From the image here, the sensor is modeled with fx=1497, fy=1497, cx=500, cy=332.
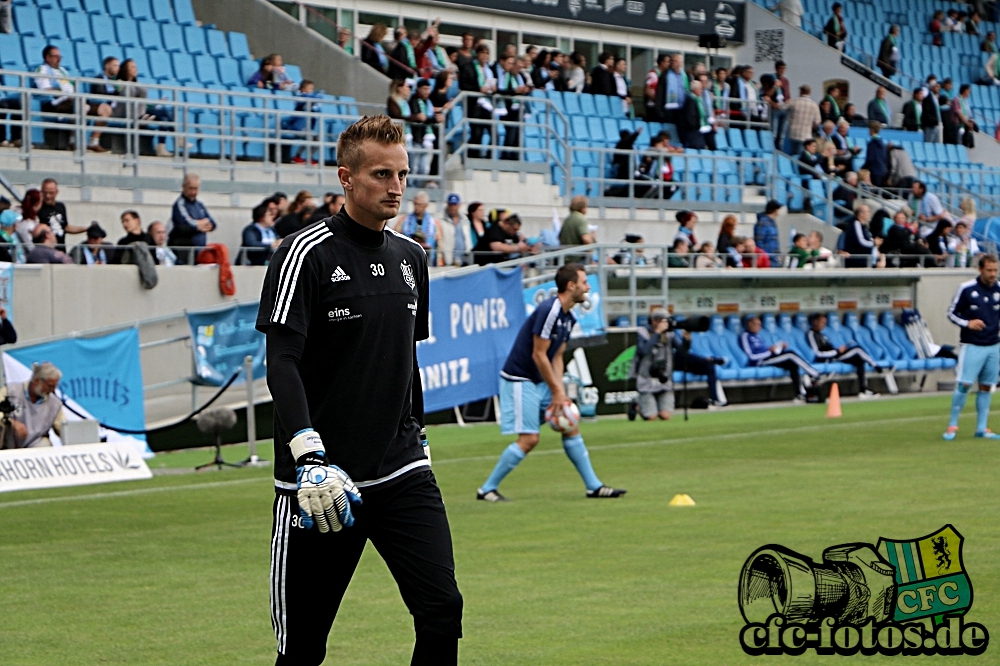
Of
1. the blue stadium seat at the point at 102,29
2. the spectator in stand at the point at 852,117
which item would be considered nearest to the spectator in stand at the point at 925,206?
the spectator in stand at the point at 852,117

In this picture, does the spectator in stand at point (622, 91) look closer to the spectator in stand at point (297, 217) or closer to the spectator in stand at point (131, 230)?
the spectator in stand at point (297, 217)

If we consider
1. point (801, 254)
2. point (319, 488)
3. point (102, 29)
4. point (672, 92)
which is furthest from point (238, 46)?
point (319, 488)

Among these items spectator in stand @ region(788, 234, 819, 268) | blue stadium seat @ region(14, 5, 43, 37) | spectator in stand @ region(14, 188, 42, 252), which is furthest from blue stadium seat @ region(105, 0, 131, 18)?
spectator in stand @ region(788, 234, 819, 268)

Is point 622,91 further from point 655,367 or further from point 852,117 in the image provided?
point 655,367

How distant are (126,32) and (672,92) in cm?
1293

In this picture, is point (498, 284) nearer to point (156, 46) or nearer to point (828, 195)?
point (156, 46)

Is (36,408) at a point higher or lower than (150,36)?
lower

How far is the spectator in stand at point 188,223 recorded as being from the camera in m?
20.8

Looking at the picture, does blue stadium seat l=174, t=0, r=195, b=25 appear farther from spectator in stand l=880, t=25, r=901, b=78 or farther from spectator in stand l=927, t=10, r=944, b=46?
spectator in stand l=927, t=10, r=944, b=46

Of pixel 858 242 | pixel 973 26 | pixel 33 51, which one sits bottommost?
pixel 858 242

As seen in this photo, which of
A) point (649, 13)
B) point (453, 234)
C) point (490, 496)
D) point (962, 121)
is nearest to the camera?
point (490, 496)

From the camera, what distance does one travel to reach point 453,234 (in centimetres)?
2438

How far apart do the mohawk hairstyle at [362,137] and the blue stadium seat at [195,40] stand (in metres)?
22.5

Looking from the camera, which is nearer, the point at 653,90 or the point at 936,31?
the point at 653,90
